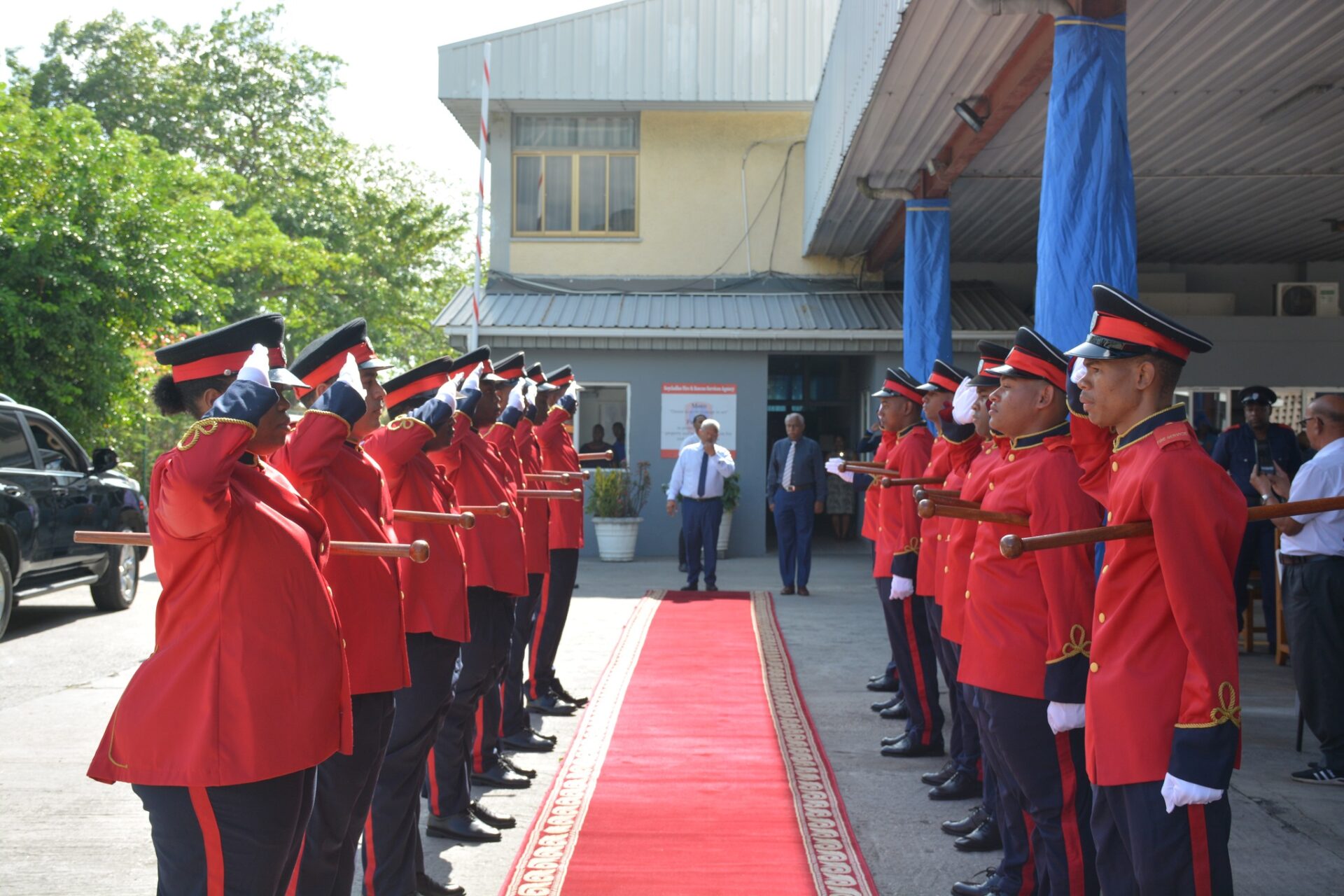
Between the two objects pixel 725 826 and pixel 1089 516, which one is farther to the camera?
pixel 725 826

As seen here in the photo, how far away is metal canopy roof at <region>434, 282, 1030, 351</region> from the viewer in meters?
15.6

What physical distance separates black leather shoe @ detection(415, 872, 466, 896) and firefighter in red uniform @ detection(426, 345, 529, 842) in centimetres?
61

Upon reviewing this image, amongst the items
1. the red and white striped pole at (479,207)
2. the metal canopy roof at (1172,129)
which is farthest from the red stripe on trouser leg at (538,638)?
the red and white striped pole at (479,207)

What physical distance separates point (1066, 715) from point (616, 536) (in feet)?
39.4

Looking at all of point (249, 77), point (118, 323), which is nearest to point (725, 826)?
point (118, 323)

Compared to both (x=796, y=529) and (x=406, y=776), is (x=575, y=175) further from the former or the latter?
(x=406, y=776)

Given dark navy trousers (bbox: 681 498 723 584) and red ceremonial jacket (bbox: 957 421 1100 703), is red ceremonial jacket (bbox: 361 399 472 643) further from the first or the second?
dark navy trousers (bbox: 681 498 723 584)

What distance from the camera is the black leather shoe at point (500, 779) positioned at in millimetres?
5773

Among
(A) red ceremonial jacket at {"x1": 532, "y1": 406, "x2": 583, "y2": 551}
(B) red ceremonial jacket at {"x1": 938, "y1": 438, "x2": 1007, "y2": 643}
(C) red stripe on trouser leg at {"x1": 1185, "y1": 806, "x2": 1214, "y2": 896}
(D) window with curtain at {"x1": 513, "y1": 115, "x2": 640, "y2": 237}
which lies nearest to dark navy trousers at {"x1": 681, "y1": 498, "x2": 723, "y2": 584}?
(A) red ceremonial jacket at {"x1": 532, "y1": 406, "x2": 583, "y2": 551}

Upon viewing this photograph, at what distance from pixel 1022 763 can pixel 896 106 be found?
6.62 metres

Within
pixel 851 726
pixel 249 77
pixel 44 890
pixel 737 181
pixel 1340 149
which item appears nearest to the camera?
pixel 44 890

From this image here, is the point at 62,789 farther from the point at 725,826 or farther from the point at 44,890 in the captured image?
the point at 725,826

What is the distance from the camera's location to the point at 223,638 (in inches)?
106

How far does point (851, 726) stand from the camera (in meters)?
7.17
